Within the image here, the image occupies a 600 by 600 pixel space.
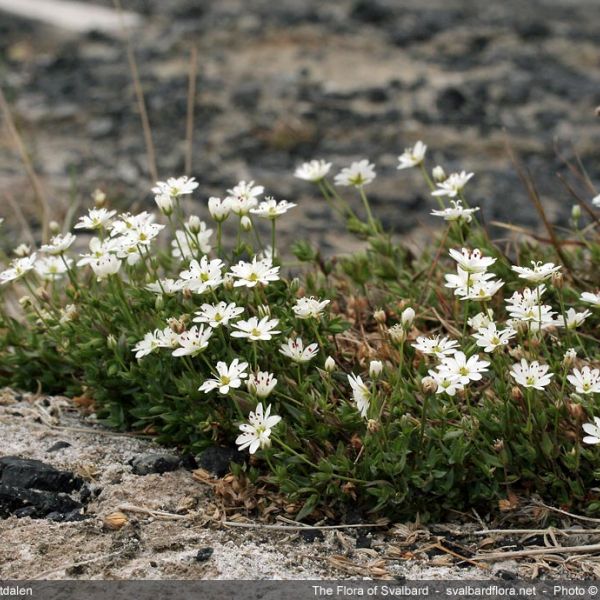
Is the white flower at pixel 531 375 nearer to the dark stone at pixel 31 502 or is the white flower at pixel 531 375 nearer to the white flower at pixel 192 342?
the white flower at pixel 192 342

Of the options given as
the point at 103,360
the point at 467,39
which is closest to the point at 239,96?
the point at 467,39

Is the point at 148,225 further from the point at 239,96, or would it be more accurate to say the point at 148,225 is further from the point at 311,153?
the point at 239,96

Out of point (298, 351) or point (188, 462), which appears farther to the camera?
point (188, 462)

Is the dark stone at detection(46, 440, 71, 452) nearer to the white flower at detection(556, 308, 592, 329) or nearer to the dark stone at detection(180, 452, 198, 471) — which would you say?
the dark stone at detection(180, 452, 198, 471)

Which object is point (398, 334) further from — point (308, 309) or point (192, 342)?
point (192, 342)

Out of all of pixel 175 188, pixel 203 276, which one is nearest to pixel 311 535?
pixel 203 276

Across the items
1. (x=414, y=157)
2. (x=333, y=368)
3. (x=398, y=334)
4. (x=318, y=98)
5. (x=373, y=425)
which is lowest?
(x=373, y=425)

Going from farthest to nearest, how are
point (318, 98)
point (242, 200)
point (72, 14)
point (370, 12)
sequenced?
point (72, 14), point (370, 12), point (318, 98), point (242, 200)

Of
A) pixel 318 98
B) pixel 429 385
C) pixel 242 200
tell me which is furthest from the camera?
pixel 318 98
